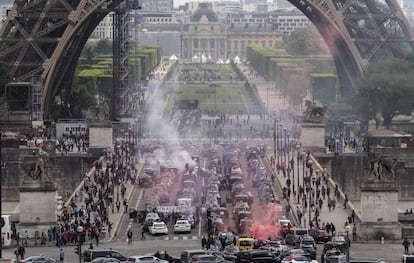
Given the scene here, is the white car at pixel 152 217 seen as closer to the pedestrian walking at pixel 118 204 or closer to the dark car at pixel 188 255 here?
the pedestrian walking at pixel 118 204

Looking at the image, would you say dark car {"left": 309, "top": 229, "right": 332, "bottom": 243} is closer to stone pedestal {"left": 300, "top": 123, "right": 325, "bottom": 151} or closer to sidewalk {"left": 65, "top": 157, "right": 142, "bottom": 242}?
sidewalk {"left": 65, "top": 157, "right": 142, "bottom": 242}

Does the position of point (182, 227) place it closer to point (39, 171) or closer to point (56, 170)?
point (39, 171)

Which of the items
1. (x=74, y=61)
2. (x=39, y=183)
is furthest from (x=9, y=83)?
(x=39, y=183)

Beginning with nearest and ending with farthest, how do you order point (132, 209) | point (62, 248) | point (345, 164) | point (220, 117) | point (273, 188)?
point (62, 248) → point (132, 209) → point (273, 188) → point (345, 164) → point (220, 117)

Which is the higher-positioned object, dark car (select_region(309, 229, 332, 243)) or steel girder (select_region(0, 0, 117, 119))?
steel girder (select_region(0, 0, 117, 119))

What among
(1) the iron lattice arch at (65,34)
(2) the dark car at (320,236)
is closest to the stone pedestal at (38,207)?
(2) the dark car at (320,236)

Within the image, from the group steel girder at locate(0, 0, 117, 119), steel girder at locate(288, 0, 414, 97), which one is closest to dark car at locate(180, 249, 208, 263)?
steel girder at locate(0, 0, 117, 119)

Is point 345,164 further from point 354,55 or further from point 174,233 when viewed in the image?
point 174,233
